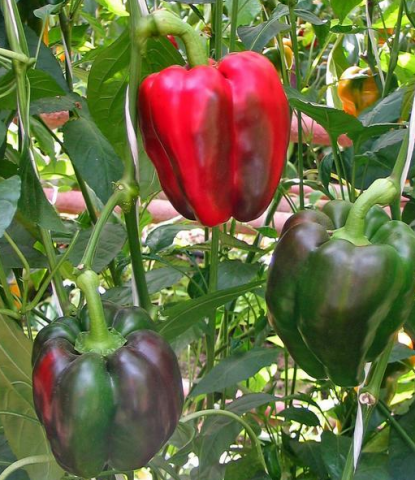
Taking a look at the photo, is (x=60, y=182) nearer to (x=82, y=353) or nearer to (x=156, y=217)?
(x=156, y=217)

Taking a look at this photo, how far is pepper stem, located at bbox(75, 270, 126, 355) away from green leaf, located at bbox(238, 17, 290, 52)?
1.26ft

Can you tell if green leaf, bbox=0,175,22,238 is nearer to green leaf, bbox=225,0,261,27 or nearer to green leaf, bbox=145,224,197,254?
green leaf, bbox=145,224,197,254

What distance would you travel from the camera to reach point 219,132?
56cm

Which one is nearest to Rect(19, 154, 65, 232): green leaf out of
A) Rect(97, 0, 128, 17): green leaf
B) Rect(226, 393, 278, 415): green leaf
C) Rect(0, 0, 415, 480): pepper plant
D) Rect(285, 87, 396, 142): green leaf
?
Rect(0, 0, 415, 480): pepper plant

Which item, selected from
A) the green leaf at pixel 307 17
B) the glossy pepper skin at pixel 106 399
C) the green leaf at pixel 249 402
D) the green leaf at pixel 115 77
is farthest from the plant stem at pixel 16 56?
the green leaf at pixel 249 402

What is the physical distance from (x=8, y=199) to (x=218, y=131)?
165mm

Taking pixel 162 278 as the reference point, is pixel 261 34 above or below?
above

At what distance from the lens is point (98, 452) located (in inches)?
21.3

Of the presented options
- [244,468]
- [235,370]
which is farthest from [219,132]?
[244,468]

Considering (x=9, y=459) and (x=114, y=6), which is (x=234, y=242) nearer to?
(x=9, y=459)

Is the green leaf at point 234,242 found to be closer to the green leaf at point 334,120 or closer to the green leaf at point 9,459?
the green leaf at point 334,120

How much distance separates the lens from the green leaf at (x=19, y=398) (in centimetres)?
70

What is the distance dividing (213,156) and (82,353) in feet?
0.59

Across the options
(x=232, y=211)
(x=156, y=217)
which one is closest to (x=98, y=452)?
(x=232, y=211)
